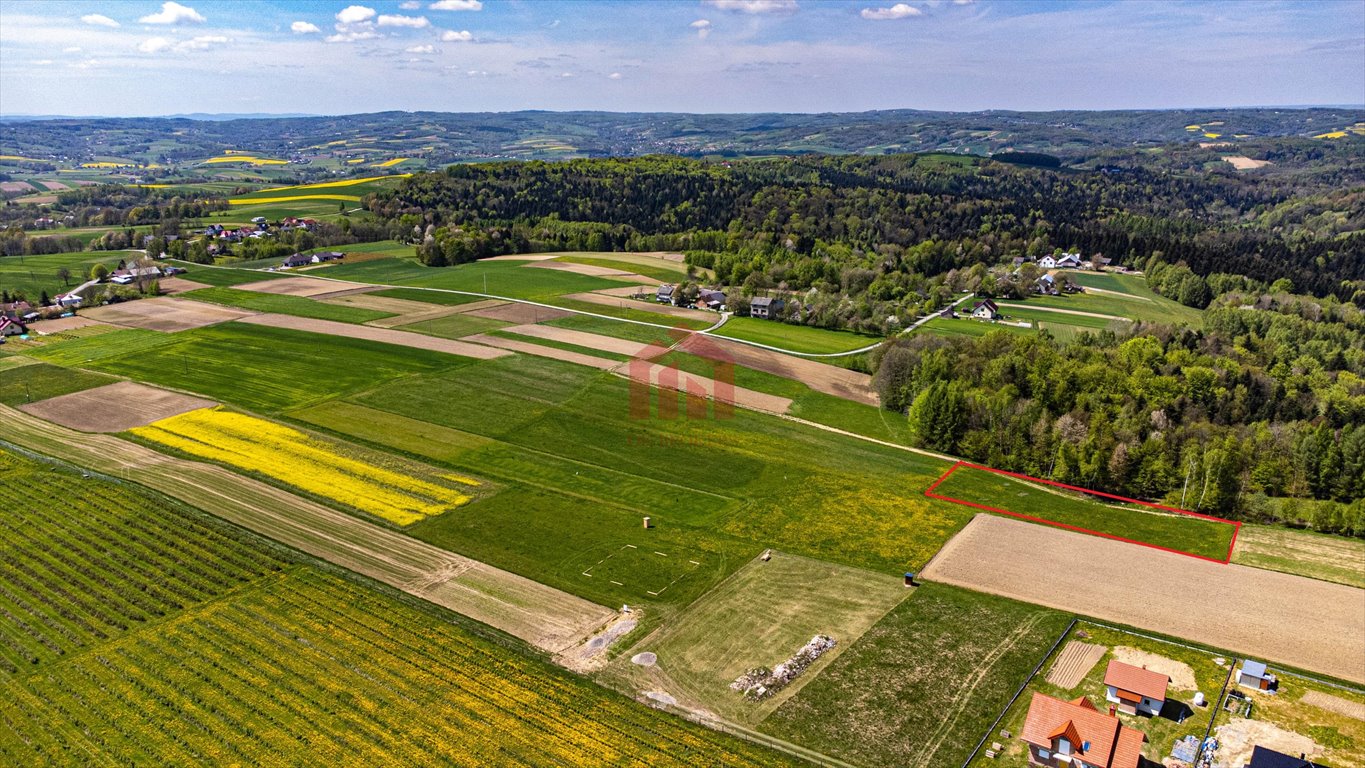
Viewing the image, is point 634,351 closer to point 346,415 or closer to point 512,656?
point 346,415

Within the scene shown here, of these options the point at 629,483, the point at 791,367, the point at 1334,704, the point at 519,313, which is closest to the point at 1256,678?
the point at 1334,704

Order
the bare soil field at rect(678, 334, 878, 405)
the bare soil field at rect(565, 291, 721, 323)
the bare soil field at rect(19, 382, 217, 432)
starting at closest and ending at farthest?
the bare soil field at rect(19, 382, 217, 432)
the bare soil field at rect(678, 334, 878, 405)
the bare soil field at rect(565, 291, 721, 323)

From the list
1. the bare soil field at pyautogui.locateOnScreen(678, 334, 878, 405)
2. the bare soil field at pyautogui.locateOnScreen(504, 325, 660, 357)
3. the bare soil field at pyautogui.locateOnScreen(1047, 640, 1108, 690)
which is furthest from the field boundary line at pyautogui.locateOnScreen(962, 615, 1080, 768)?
the bare soil field at pyautogui.locateOnScreen(504, 325, 660, 357)

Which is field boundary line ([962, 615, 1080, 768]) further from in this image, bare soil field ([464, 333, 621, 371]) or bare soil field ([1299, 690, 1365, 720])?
bare soil field ([464, 333, 621, 371])

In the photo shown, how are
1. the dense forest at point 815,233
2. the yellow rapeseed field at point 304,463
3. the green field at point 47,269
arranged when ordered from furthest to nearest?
the dense forest at point 815,233
the green field at point 47,269
the yellow rapeseed field at point 304,463

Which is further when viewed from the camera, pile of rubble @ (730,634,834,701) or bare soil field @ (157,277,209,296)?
bare soil field @ (157,277,209,296)

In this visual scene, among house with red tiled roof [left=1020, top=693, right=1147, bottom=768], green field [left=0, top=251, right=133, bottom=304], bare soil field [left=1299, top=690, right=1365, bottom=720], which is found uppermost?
green field [left=0, top=251, right=133, bottom=304]

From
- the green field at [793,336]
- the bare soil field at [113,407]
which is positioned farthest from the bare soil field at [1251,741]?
the bare soil field at [113,407]

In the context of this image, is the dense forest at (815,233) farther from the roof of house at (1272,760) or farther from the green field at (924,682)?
the roof of house at (1272,760)
